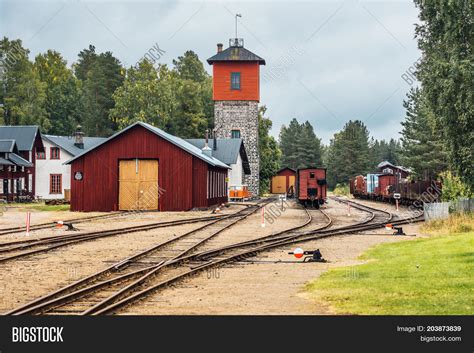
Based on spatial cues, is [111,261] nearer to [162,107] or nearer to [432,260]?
[432,260]

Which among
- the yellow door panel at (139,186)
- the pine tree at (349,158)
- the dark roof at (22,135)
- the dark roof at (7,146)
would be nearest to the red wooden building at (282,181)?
the pine tree at (349,158)

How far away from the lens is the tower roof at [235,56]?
6694 centimetres

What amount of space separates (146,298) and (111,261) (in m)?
5.16

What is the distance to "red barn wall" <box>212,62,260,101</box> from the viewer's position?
6688cm

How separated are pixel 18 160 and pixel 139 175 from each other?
22.5 metres

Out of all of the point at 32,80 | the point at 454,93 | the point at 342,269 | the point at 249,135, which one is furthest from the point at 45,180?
the point at 342,269

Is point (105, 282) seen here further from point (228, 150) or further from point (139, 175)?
point (228, 150)

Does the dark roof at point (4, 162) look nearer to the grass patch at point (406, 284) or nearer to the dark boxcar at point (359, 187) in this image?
the dark boxcar at point (359, 187)

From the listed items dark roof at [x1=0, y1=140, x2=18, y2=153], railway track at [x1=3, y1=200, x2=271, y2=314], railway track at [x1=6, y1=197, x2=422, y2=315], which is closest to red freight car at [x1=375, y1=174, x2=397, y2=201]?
dark roof at [x1=0, y1=140, x2=18, y2=153]

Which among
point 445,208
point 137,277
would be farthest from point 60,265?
point 445,208

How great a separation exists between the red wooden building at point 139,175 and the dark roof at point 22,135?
21840 millimetres

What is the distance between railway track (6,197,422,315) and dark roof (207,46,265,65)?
47753mm

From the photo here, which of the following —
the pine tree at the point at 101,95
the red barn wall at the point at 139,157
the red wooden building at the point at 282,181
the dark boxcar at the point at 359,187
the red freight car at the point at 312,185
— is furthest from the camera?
the red wooden building at the point at 282,181

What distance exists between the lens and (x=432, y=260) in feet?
47.5
